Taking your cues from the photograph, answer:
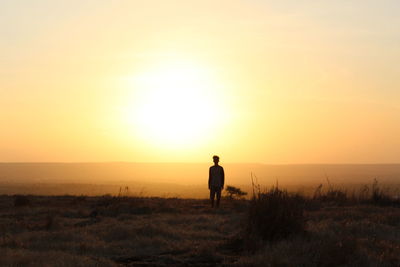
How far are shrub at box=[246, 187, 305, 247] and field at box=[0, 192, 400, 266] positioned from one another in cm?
23

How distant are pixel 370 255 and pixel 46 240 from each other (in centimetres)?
704

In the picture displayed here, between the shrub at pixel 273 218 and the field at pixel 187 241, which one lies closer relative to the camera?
the field at pixel 187 241

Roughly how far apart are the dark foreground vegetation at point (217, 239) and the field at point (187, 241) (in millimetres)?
17

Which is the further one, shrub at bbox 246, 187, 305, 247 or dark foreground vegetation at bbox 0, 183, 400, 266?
shrub at bbox 246, 187, 305, 247

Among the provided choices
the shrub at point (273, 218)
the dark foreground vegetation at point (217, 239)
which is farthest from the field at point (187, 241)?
the shrub at point (273, 218)

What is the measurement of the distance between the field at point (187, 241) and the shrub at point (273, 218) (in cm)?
23

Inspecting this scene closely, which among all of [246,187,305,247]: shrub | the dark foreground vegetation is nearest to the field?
the dark foreground vegetation

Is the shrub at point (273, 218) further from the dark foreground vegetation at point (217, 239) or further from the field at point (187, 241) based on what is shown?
the field at point (187, 241)

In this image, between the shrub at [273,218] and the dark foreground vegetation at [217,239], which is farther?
the shrub at [273,218]

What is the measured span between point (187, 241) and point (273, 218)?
2.03 meters

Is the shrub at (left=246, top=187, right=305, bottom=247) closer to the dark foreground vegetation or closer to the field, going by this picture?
the dark foreground vegetation

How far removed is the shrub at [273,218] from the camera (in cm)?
1179

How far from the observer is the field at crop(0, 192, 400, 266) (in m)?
9.73

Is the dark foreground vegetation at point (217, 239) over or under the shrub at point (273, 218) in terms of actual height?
under
